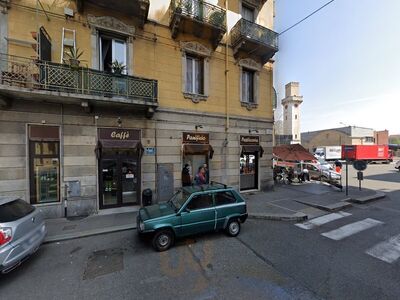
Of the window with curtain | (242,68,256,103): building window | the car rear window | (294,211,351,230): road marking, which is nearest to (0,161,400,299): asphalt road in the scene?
(294,211,351,230): road marking

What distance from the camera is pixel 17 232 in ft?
14.6

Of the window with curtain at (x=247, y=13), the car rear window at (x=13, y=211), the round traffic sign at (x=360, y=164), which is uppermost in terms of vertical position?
the window with curtain at (x=247, y=13)

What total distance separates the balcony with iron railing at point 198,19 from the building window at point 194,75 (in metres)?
1.19

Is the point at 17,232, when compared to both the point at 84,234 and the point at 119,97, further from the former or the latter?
the point at 119,97

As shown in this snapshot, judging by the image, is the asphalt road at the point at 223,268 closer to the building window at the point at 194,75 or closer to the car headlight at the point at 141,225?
the car headlight at the point at 141,225

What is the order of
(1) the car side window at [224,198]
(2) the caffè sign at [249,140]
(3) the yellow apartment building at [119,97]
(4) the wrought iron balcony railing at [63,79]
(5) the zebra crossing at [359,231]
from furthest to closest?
1. (2) the caffè sign at [249,140]
2. (3) the yellow apartment building at [119,97]
3. (4) the wrought iron balcony railing at [63,79]
4. (1) the car side window at [224,198]
5. (5) the zebra crossing at [359,231]

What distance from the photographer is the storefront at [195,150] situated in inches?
414

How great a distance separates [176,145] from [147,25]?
584cm

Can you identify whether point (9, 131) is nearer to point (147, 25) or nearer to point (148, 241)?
point (148, 241)

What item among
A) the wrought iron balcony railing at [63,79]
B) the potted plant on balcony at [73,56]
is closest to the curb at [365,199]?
the wrought iron balcony railing at [63,79]

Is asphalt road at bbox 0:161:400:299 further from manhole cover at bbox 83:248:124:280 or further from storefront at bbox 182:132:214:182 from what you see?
storefront at bbox 182:132:214:182

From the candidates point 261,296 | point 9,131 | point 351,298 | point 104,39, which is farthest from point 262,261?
point 104,39

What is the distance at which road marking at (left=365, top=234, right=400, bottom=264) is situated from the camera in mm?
5277

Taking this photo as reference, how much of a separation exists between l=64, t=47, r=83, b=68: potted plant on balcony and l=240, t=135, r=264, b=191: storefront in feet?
29.5
